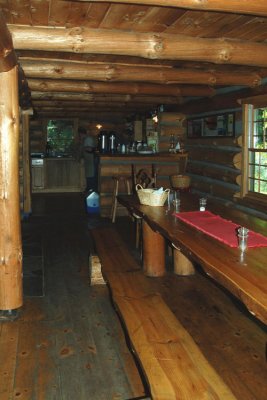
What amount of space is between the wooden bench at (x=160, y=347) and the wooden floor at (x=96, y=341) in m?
0.49

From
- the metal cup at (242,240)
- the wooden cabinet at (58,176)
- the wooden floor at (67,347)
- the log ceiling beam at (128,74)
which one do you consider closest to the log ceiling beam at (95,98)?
the log ceiling beam at (128,74)

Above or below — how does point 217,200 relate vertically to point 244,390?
above

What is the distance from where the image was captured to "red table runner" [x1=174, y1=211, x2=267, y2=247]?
10.5 feet

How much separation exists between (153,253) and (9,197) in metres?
1.86

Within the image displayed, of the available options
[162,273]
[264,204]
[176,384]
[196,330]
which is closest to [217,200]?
[264,204]

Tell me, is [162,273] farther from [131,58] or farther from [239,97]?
[239,97]

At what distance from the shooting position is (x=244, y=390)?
9.45 ft

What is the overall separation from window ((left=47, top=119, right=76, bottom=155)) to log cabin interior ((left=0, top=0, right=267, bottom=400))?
7509 mm

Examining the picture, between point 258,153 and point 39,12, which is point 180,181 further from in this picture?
point 39,12

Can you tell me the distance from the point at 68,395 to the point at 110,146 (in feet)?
26.6

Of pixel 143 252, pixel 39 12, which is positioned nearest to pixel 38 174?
pixel 143 252

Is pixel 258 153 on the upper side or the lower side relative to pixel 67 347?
upper

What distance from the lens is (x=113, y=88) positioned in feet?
24.2

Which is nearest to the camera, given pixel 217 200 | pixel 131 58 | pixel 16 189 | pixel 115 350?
pixel 115 350
